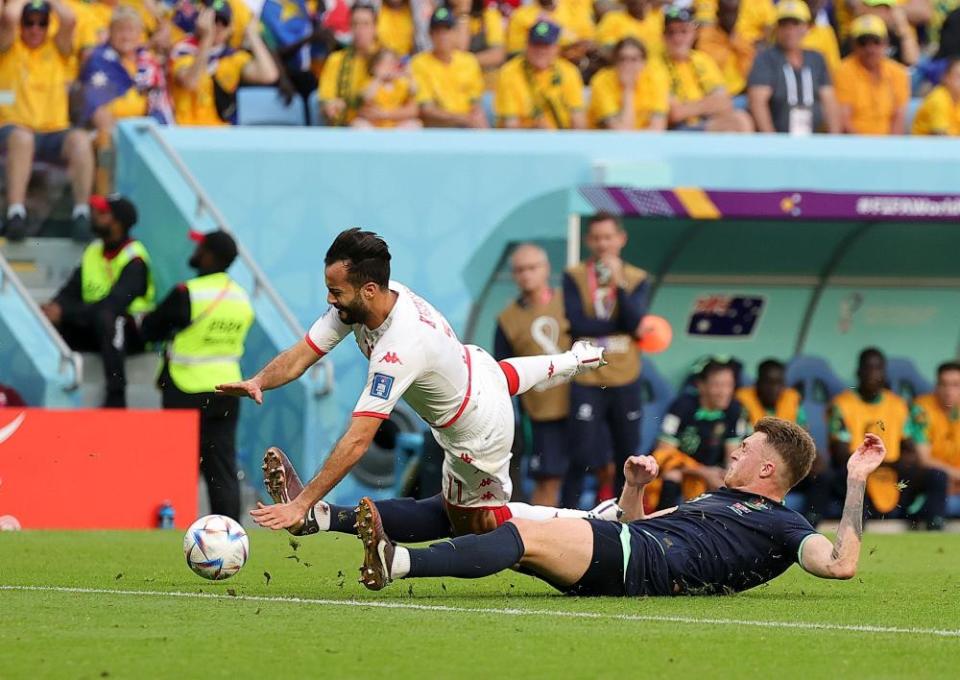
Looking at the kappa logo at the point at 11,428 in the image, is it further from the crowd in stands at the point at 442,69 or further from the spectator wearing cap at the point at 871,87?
the spectator wearing cap at the point at 871,87

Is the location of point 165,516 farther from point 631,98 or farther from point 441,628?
point 441,628

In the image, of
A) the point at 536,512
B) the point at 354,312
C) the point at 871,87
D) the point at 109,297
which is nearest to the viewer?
the point at 354,312

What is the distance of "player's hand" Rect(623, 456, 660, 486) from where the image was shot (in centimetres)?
806

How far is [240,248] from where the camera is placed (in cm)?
1590

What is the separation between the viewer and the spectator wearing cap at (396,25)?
58.2 feet

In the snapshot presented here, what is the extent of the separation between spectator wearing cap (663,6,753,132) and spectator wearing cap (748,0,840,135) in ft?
0.92

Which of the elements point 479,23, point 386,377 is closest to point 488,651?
point 386,377

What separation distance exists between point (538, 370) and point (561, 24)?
9.99m

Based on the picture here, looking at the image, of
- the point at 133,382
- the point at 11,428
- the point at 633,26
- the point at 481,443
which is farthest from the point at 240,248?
the point at 481,443

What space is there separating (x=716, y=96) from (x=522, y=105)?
74.8 inches

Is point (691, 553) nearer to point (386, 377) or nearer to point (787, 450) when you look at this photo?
point (787, 450)

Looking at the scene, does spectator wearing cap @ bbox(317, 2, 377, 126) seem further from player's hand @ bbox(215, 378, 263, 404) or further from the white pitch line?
the white pitch line

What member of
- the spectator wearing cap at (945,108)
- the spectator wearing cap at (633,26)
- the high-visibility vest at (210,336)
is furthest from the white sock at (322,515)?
the spectator wearing cap at (945,108)

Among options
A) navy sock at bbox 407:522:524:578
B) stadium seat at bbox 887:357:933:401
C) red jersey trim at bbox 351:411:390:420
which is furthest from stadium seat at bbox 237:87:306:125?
navy sock at bbox 407:522:524:578
